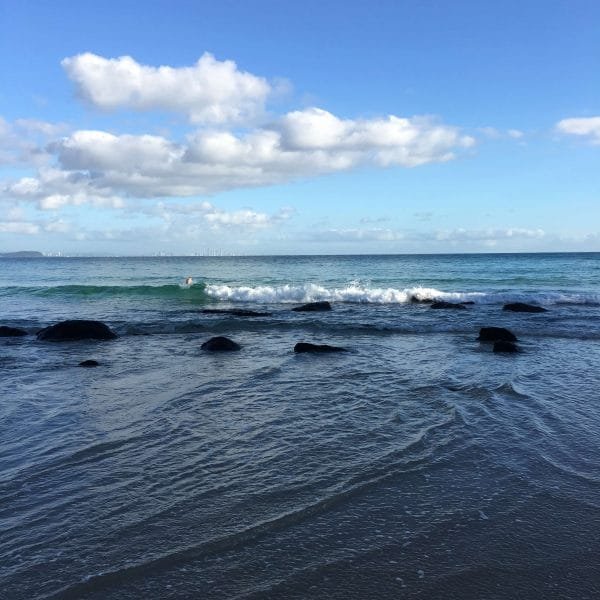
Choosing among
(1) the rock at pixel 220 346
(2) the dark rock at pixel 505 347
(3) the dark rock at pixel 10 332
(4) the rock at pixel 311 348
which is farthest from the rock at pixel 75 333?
(2) the dark rock at pixel 505 347

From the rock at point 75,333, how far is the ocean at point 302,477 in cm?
429

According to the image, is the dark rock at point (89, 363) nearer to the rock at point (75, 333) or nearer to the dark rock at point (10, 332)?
the rock at point (75, 333)

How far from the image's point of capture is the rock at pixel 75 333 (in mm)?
20156

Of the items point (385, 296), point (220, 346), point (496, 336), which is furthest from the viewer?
point (385, 296)

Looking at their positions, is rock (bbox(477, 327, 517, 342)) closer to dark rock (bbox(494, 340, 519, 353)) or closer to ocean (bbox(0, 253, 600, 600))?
dark rock (bbox(494, 340, 519, 353))

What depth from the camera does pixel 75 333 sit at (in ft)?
66.5

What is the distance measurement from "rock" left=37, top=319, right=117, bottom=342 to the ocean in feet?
14.1

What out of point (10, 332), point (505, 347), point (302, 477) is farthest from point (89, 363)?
point (505, 347)

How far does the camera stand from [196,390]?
11516mm

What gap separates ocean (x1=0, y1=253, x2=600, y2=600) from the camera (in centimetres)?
462

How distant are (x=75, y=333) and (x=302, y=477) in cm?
1594

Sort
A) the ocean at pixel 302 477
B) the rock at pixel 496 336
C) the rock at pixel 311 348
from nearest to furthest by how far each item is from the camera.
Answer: the ocean at pixel 302 477
the rock at pixel 311 348
the rock at pixel 496 336

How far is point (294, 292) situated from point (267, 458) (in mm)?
31723

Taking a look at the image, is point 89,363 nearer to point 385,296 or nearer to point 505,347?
point 505,347
